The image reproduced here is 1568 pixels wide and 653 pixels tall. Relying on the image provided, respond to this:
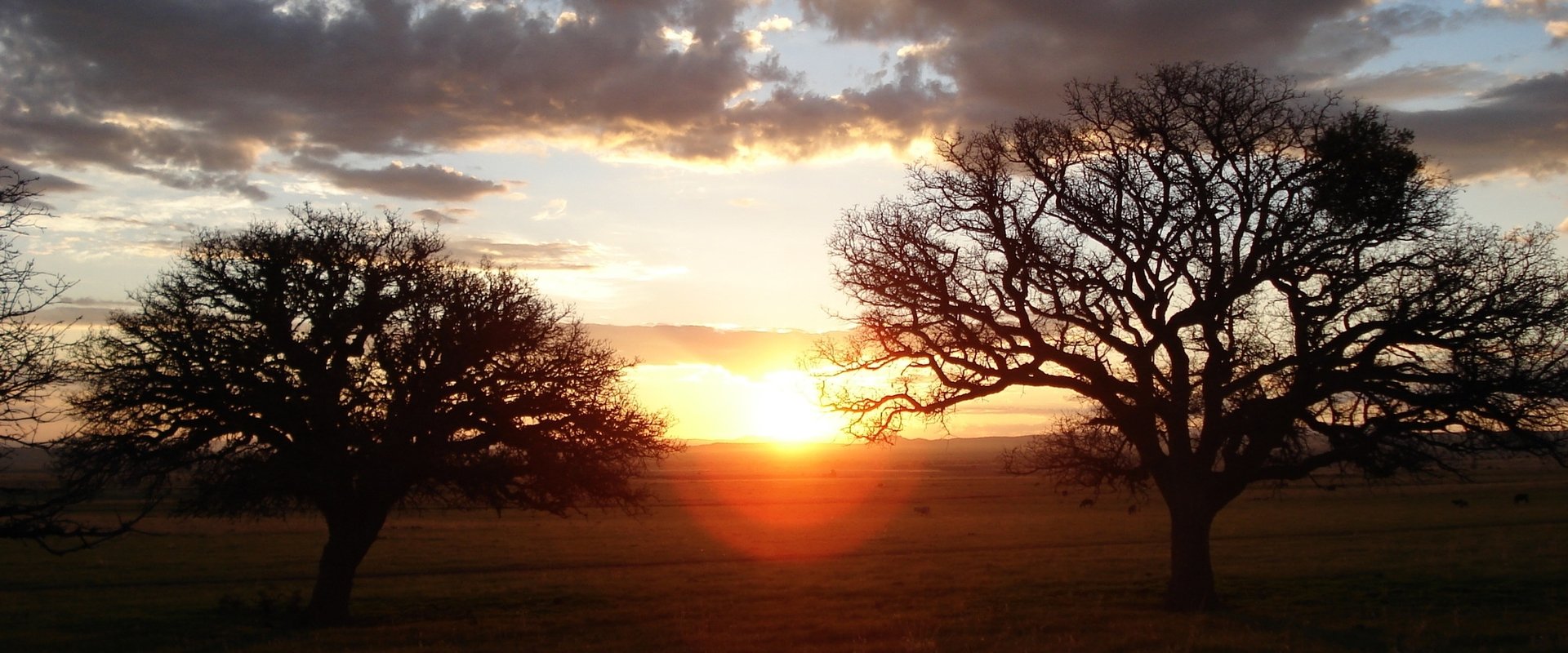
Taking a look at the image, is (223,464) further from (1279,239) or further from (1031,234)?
(1279,239)

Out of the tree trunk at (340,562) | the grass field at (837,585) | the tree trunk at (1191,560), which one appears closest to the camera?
the grass field at (837,585)

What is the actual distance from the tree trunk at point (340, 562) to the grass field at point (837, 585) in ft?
1.94

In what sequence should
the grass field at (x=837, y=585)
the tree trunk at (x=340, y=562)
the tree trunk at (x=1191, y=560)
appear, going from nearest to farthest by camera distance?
the grass field at (x=837, y=585) → the tree trunk at (x=1191, y=560) → the tree trunk at (x=340, y=562)

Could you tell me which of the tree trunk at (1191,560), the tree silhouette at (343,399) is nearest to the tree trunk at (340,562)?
the tree silhouette at (343,399)

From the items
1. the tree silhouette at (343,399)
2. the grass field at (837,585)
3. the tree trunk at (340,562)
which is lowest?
the grass field at (837,585)

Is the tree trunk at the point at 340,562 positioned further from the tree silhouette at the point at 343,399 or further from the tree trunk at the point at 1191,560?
the tree trunk at the point at 1191,560

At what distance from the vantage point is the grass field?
→ 1739cm

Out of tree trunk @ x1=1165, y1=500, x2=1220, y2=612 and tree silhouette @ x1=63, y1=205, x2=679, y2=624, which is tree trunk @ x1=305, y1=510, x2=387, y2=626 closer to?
tree silhouette @ x1=63, y1=205, x2=679, y2=624

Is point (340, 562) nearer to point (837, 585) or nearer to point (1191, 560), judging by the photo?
point (837, 585)

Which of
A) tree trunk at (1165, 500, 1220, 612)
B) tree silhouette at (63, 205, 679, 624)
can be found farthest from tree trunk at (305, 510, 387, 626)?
tree trunk at (1165, 500, 1220, 612)

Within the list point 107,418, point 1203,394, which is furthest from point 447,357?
point 1203,394

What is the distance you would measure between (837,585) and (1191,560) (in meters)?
13.7

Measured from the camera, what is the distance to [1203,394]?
56.5ft

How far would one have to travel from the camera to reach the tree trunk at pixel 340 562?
819 inches
